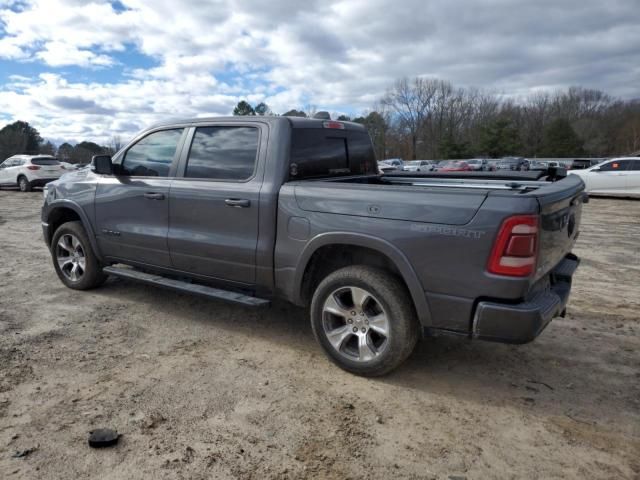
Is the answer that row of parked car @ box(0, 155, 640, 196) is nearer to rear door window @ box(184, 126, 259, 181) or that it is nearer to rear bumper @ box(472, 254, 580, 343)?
rear door window @ box(184, 126, 259, 181)

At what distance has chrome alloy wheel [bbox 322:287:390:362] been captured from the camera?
11.6ft

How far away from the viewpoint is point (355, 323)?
363 cm

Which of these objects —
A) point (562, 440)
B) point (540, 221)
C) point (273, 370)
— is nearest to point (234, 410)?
point (273, 370)

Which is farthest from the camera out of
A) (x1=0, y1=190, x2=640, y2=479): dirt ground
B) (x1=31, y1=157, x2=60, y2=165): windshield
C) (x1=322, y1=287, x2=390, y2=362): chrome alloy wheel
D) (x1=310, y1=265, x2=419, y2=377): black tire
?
(x1=31, y1=157, x2=60, y2=165): windshield

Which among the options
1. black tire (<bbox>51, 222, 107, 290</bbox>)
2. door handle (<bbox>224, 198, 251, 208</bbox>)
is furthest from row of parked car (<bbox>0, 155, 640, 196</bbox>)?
door handle (<bbox>224, 198, 251, 208</bbox>)

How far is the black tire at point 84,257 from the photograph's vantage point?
5.46 m

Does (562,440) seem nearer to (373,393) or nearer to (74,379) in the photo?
(373,393)

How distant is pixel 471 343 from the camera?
171 inches

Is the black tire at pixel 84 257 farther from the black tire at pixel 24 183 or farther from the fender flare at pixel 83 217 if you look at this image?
the black tire at pixel 24 183

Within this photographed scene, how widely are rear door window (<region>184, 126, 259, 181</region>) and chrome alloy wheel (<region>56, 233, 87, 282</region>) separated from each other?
2.02m

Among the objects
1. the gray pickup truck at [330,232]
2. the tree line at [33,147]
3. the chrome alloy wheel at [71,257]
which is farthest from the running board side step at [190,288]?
the tree line at [33,147]

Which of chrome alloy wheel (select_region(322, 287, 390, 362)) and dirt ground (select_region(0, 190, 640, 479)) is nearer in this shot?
dirt ground (select_region(0, 190, 640, 479))

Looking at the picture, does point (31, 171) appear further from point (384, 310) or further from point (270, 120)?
point (384, 310)

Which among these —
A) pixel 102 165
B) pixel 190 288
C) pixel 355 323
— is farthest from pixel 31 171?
pixel 355 323
